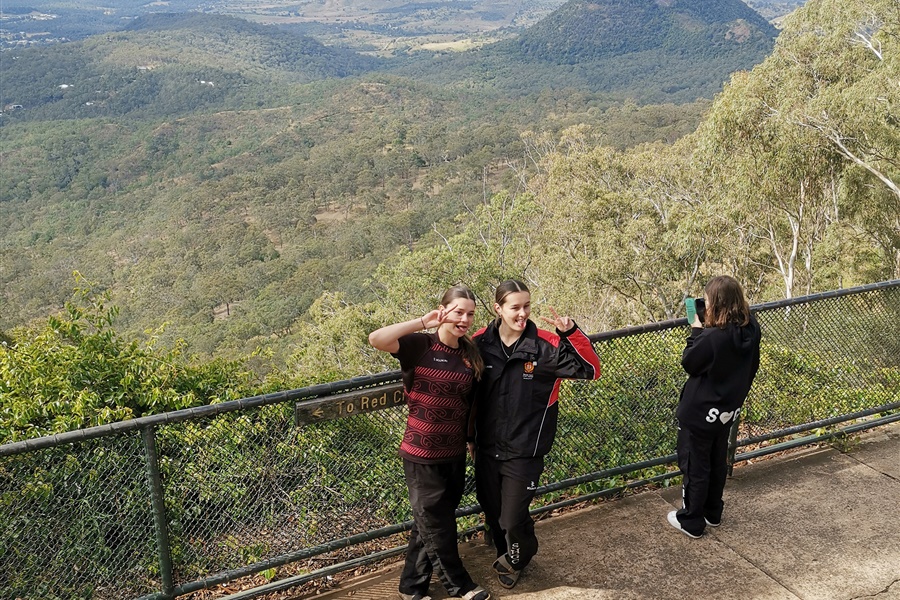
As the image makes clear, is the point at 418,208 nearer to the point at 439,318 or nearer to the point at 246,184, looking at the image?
the point at 246,184

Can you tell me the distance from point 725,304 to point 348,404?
187 cm

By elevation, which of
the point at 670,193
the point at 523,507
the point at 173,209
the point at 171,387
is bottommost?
the point at 173,209

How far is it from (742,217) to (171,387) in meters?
19.8

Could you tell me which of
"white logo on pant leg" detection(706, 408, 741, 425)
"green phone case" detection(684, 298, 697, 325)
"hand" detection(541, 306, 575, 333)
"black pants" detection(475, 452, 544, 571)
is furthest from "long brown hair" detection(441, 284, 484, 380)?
"white logo on pant leg" detection(706, 408, 741, 425)

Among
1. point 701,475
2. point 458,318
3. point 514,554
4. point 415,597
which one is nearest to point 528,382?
point 458,318

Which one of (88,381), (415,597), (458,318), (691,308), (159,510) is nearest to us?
(458,318)

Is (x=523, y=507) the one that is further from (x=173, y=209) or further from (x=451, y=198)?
(x=173, y=209)

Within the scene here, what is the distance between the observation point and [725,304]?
367cm

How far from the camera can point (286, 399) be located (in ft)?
11.3

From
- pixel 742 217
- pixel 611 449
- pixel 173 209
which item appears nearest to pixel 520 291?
pixel 611 449

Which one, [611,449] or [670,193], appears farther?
[670,193]

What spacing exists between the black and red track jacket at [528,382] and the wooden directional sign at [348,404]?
1.51ft

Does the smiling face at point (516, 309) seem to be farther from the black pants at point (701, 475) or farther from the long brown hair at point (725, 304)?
Result: the black pants at point (701, 475)

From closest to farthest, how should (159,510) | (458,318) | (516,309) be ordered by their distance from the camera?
(458,318), (516,309), (159,510)
